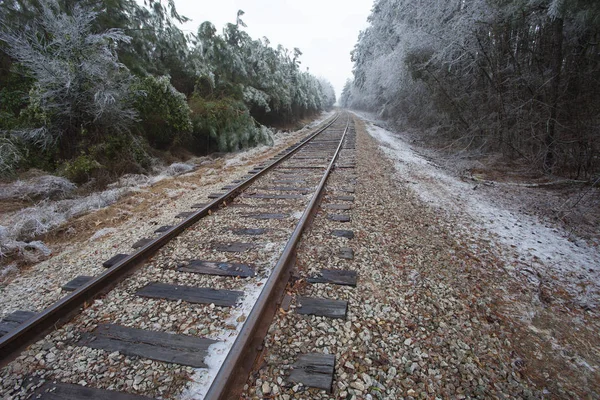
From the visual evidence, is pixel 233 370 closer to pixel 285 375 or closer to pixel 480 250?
pixel 285 375

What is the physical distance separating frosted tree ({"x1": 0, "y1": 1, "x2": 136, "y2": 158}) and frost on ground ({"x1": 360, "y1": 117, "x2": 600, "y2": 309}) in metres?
7.60

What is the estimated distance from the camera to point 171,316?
236 cm

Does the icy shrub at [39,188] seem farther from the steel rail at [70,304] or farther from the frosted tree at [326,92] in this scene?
the frosted tree at [326,92]

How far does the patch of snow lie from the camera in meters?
1.76

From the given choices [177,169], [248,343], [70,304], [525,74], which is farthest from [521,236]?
[177,169]

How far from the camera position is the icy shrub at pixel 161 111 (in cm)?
758

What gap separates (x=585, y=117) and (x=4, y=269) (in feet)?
32.5

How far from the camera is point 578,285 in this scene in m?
2.91

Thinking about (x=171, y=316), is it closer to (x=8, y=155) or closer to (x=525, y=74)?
(x=8, y=155)

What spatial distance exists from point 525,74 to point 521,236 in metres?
4.77

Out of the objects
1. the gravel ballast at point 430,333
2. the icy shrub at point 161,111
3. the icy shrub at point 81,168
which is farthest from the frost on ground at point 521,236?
the icy shrub at point 81,168

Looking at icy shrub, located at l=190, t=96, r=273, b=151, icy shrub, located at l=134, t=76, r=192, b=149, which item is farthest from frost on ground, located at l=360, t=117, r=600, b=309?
icy shrub, located at l=134, t=76, r=192, b=149

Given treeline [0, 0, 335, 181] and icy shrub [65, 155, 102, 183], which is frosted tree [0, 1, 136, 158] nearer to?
treeline [0, 0, 335, 181]

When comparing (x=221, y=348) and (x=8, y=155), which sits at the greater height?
(x=8, y=155)
